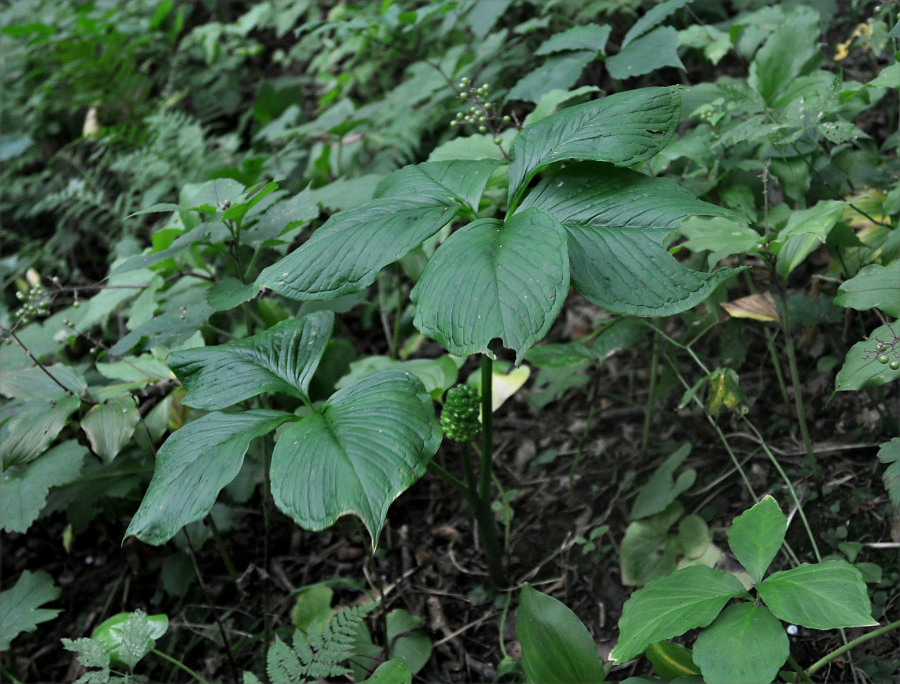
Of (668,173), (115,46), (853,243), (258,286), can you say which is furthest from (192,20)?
(853,243)

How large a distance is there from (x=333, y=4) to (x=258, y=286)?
390cm

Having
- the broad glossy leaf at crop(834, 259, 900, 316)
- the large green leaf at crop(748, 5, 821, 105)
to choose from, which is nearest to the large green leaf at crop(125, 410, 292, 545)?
the broad glossy leaf at crop(834, 259, 900, 316)

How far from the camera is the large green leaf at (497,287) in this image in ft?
3.70

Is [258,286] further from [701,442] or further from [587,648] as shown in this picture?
[701,442]

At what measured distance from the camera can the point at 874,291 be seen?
4.84 feet

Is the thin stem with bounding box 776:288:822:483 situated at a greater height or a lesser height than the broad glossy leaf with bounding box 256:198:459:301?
lesser

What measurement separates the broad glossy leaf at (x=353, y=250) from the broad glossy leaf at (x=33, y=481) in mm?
984

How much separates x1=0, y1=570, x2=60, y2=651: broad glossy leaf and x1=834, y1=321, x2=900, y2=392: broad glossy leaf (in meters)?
2.03

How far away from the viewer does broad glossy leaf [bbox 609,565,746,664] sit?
1172 mm

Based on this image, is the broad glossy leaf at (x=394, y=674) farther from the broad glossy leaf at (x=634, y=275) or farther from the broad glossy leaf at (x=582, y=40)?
the broad glossy leaf at (x=582, y=40)

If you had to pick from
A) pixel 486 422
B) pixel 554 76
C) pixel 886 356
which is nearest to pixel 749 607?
pixel 886 356

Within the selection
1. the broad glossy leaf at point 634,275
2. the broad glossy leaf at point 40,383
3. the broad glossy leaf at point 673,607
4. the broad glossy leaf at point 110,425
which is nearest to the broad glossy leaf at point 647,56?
the broad glossy leaf at point 634,275

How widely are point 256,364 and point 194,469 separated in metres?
0.31

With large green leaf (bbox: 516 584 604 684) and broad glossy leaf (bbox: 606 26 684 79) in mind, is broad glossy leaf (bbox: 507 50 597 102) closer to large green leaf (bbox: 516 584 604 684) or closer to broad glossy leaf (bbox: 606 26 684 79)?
broad glossy leaf (bbox: 606 26 684 79)
